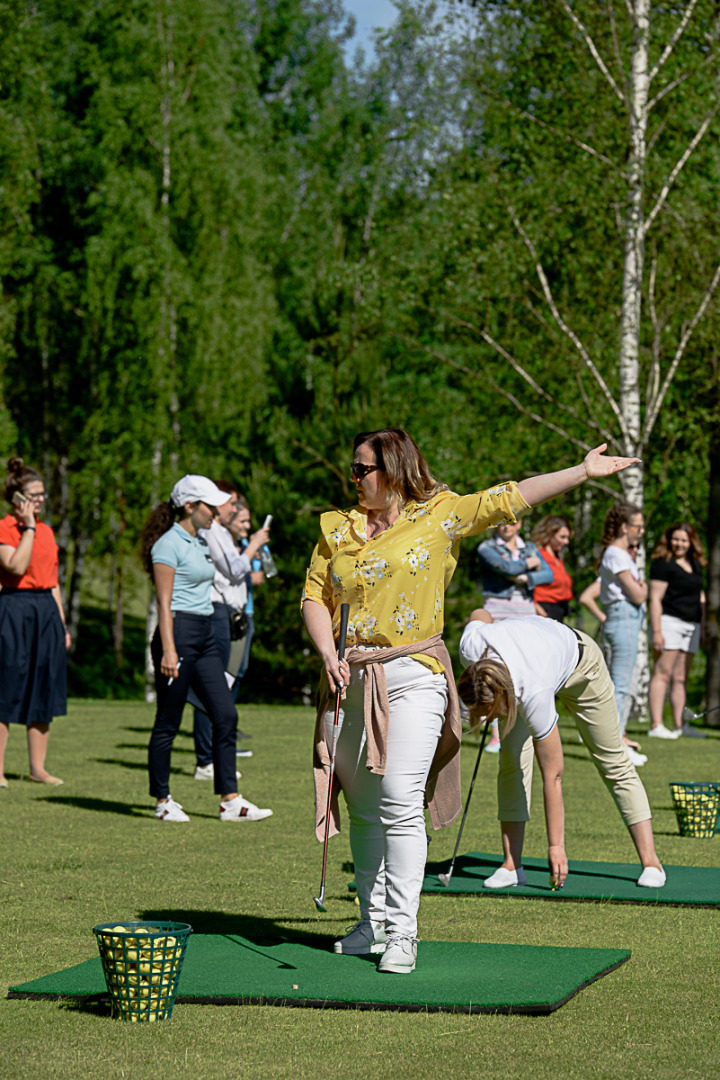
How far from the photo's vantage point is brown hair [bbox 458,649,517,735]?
6.08 m

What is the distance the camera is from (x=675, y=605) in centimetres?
1412

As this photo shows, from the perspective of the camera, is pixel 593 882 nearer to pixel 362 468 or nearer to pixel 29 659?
pixel 362 468

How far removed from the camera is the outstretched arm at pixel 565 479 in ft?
15.9

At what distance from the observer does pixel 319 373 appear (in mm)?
23734

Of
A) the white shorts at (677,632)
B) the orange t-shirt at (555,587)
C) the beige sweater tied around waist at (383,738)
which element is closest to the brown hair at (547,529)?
the orange t-shirt at (555,587)

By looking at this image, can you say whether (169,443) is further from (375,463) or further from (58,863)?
(375,463)

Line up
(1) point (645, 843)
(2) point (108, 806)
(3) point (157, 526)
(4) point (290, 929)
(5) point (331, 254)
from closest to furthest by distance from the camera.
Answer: (4) point (290, 929)
(1) point (645, 843)
(3) point (157, 526)
(2) point (108, 806)
(5) point (331, 254)

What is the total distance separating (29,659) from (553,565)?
5.05 metres

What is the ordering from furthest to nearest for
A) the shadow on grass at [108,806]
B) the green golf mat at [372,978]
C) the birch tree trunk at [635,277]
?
the birch tree trunk at [635,277], the shadow on grass at [108,806], the green golf mat at [372,978]

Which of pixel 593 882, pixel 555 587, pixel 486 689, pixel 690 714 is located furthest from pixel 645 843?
pixel 690 714

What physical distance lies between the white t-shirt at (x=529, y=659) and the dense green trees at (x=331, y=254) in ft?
38.5

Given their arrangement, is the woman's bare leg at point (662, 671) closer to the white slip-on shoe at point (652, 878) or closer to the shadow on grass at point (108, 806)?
the shadow on grass at point (108, 806)

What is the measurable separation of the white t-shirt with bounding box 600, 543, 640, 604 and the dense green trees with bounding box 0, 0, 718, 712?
20.0 feet

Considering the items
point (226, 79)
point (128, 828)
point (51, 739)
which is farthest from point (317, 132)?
point (128, 828)
